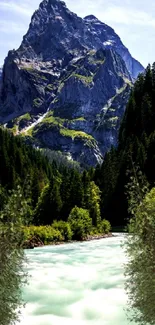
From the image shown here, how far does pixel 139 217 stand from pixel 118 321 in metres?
12.2

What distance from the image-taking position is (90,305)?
90.3 ft

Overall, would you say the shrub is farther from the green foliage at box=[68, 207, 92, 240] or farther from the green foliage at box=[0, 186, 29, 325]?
the green foliage at box=[0, 186, 29, 325]

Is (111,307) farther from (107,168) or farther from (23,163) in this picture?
(23,163)

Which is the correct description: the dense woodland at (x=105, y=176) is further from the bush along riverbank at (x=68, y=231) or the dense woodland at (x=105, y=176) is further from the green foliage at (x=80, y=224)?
the green foliage at (x=80, y=224)

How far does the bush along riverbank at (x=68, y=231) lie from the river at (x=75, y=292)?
19757 millimetres

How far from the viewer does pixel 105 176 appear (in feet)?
405

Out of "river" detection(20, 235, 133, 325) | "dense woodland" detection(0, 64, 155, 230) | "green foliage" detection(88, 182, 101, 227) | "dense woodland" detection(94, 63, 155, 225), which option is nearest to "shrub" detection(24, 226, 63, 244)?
"dense woodland" detection(0, 64, 155, 230)

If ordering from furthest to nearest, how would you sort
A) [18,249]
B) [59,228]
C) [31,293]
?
[59,228] → [31,293] → [18,249]

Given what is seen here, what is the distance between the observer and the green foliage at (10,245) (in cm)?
1401

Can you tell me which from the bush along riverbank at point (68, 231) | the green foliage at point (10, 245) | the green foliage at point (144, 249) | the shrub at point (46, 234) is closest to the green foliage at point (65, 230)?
the bush along riverbank at point (68, 231)

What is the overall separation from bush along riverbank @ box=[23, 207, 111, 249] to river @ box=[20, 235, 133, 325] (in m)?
19.8

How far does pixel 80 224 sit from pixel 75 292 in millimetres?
45236

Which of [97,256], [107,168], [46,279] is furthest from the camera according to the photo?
[107,168]

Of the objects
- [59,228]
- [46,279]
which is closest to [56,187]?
[59,228]
